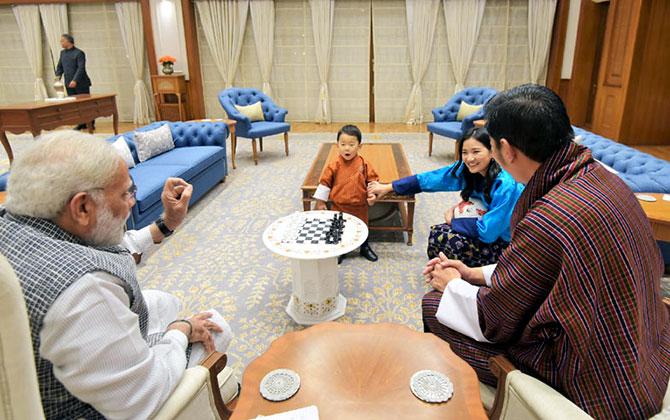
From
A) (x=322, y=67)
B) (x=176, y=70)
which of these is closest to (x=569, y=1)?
(x=322, y=67)

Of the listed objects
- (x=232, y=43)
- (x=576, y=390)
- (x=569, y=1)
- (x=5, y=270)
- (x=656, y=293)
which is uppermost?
(x=569, y=1)

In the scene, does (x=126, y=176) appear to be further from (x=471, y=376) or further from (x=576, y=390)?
(x=576, y=390)

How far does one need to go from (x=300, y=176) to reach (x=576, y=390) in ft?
14.9

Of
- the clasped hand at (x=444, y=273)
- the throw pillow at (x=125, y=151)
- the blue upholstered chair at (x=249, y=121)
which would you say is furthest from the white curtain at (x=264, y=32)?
the clasped hand at (x=444, y=273)

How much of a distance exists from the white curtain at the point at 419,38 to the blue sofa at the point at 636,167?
5275 mm

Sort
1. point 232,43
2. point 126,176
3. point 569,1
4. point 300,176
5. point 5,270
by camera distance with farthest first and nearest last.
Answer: point 232,43, point 569,1, point 300,176, point 126,176, point 5,270

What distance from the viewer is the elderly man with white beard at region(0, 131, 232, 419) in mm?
890

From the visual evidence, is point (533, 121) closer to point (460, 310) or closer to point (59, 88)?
point (460, 310)

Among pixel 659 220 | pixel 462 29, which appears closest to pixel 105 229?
pixel 659 220

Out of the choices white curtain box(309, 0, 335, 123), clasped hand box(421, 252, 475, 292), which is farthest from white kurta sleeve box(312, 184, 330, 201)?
white curtain box(309, 0, 335, 123)

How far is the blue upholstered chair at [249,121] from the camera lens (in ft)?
19.7

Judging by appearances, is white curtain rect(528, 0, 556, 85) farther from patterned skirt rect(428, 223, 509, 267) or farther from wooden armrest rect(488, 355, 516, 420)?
wooden armrest rect(488, 355, 516, 420)

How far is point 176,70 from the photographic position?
28.7ft

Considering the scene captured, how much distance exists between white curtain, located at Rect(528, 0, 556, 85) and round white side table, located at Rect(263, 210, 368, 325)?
7368 mm
